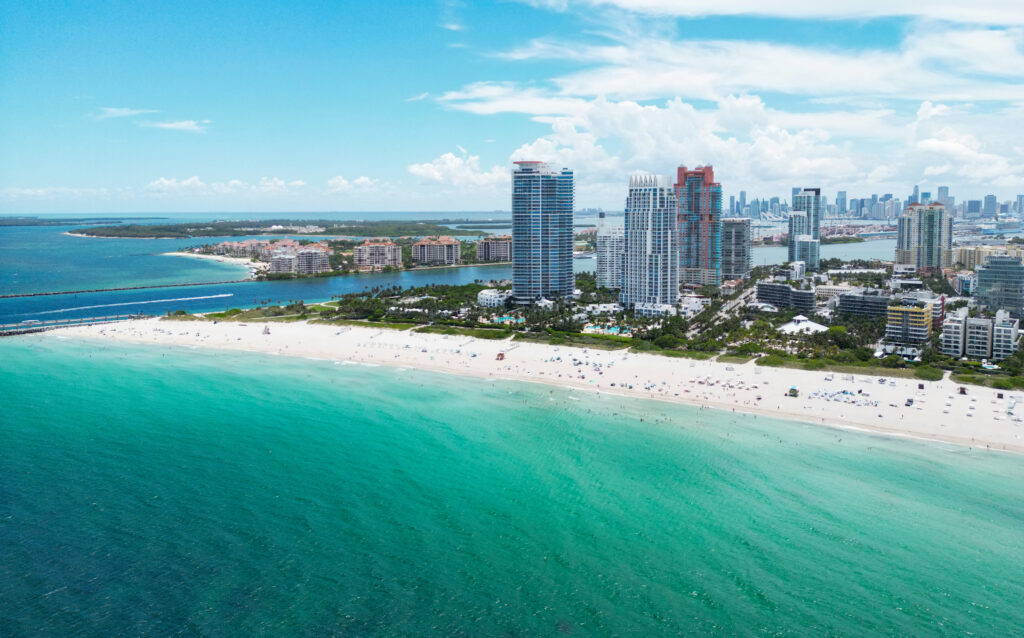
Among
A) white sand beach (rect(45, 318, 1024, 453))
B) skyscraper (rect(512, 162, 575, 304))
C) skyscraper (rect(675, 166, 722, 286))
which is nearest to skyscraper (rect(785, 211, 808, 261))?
skyscraper (rect(675, 166, 722, 286))

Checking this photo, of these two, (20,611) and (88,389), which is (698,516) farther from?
(88,389)

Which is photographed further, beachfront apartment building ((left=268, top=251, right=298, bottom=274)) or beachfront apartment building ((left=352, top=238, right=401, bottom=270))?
beachfront apartment building ((left=352, top=238, right=401, bottom=270))

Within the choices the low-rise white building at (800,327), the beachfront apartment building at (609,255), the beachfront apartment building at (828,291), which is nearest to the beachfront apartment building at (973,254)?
the beachfront apartment building at (828,291)

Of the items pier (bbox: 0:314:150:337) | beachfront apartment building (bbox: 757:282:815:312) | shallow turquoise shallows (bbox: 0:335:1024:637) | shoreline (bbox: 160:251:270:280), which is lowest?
shallow turquoise shallows (bbox: 0:335:1024:637)

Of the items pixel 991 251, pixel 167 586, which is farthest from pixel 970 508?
pixel 991 251

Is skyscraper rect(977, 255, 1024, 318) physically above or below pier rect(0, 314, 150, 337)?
above

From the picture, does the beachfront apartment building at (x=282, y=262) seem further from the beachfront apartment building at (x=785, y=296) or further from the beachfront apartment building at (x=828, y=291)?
the beachfront apartment building at (x=828, y=291)

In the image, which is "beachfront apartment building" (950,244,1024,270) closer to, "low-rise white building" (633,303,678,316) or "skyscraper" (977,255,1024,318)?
"skyscraper" (977,255,1024,318)
